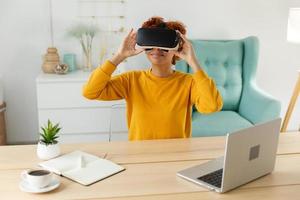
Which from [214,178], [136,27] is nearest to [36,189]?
[214,178]

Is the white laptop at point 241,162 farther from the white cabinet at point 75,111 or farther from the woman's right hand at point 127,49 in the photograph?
the white cabinet at point 75,111

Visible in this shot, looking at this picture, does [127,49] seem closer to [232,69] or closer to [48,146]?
[48,146]

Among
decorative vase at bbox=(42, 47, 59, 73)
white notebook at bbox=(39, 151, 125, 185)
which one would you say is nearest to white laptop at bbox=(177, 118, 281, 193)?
white notebook at bbox=(39, 151, 125, 185)

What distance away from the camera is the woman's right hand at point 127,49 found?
1809 millimetres

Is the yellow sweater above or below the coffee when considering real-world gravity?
above

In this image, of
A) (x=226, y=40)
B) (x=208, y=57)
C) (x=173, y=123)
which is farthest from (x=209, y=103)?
(x=226, y=40)

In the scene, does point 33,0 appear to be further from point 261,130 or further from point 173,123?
point 261,130

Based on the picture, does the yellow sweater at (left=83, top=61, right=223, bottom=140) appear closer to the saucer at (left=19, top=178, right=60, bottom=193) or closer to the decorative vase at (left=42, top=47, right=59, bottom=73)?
the saucer at (left=19, top=178, right=60, bottom=193)

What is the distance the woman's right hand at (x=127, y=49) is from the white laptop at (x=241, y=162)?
606 millimetres

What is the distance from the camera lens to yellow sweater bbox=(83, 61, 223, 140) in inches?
71.1

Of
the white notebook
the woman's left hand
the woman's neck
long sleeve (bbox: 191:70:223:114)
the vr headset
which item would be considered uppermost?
the vr headset

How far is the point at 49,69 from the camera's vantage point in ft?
10.6

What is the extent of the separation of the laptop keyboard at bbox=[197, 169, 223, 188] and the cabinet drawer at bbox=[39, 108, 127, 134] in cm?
181

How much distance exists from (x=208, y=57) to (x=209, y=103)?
59.4 inches
